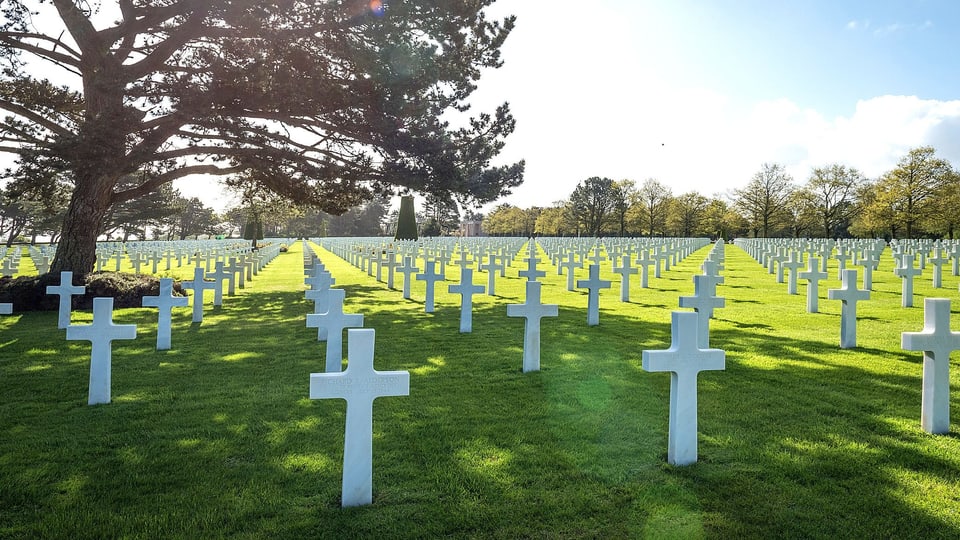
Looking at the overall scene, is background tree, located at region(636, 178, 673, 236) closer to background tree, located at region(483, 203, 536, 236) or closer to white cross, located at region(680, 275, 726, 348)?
background tree, located at region(483, 203, 536, 236)

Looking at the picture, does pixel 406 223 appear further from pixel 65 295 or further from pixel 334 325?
pixel 334 325

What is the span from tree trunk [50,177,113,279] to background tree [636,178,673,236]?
64215mm

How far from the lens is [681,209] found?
68688 mm

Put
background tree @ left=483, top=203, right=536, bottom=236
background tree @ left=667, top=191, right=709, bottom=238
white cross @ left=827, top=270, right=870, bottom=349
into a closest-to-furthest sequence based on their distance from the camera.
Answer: white cross @ left=827, top=270, right=870, bottom=349 < background tree @ left=667, top=191, right=709, bottom=238 < background tree @ left=483, top=203, right=536, bottom=236

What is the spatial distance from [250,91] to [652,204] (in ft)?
214

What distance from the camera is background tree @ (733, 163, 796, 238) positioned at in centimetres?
5750

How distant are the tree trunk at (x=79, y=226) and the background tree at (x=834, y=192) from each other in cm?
5783

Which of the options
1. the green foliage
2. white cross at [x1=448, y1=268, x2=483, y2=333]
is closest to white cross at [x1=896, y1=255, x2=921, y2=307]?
white cross at [x1=448, y1=268, x2=483, y2=333]

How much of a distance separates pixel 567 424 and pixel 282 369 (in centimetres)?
318

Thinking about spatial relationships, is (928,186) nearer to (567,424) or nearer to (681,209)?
(681,209)

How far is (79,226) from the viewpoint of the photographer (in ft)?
37.9

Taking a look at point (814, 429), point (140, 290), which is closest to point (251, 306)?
point (140, 290)

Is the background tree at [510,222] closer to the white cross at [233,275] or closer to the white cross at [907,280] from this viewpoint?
the white cross at [233,275]

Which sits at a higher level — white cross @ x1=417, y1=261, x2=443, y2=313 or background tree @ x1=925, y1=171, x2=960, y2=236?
background tree @ x1=925, y1=171, x2=960, y2=236
